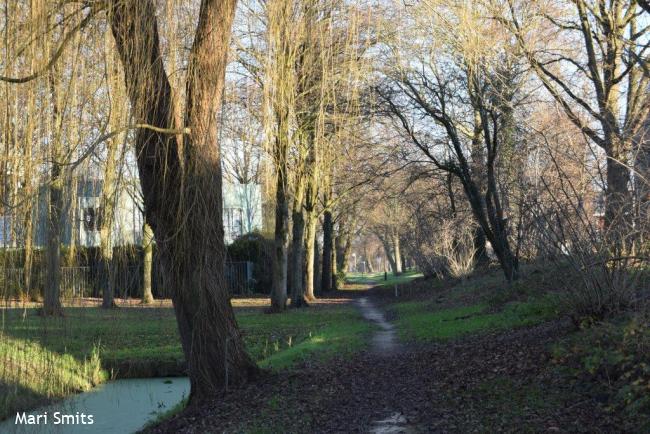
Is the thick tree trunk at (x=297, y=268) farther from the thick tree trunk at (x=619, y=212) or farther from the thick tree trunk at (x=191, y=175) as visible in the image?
the thick tree trunk at (x=619, y=212)

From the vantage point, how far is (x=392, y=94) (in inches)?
814

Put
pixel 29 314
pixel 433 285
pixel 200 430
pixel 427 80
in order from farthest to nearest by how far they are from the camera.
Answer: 1. pixel 433 285
2. pixel 427 80
3. pixel 200 430
4. pixel 29 314

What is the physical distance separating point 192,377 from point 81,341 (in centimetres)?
241

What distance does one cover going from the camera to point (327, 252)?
1673 inches

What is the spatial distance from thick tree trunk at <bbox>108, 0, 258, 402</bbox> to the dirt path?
83 centimetres

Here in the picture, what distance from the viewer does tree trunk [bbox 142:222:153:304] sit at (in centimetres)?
727

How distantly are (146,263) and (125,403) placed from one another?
20.6 feet

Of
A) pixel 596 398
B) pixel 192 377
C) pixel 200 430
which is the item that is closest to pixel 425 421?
pixel 596 398

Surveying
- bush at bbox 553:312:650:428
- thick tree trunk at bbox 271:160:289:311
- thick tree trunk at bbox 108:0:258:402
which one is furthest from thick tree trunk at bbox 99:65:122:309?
thick tree trunk at bbox 271:160:289:311

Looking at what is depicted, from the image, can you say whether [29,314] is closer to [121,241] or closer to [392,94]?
[121,241]

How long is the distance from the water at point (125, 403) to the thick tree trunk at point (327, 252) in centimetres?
2567

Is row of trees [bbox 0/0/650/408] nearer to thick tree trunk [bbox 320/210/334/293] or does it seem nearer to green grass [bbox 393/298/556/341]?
green grass [bbox 393/298/556/341]

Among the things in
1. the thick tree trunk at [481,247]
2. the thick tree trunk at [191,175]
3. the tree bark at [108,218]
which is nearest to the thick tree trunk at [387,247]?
the thick tree trunk at [481,247]

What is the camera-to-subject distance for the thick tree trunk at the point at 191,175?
273 inches
